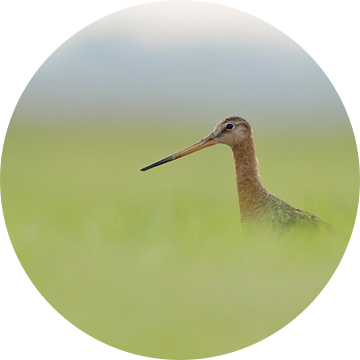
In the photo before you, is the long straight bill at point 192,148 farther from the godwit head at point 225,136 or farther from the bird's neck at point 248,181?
the bird's neck at point 248,181

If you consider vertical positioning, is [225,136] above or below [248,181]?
above

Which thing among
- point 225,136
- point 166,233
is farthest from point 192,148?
point 166,233

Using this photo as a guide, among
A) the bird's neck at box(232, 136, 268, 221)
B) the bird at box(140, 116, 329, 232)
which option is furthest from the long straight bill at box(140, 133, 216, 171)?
the bird's neck at box(232, 136, 268, 221)

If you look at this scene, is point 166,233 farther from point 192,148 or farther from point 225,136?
point 225,136

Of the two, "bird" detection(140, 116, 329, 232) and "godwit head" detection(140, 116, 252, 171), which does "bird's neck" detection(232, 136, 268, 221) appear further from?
"godwit head" detection(140, 116, 252, 171)

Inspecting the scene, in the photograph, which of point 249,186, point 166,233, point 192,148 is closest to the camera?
point 166,233

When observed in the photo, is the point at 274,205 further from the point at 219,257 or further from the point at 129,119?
the point at 129,119

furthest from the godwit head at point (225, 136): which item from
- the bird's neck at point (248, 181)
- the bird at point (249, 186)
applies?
the bird's neck at point (248, 181)
